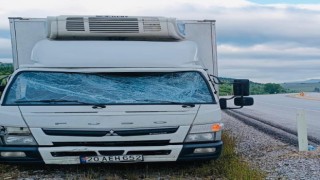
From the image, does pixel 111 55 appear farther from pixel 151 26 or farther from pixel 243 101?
pixel 243 101

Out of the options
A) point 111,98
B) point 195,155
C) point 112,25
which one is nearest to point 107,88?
point 111,98

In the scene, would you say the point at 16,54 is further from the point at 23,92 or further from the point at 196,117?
the point at 196,117

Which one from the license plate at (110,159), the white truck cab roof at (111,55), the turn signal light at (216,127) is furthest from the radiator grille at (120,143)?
the white truck cab roof at (111,55)

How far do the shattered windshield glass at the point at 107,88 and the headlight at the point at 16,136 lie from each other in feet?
1.45

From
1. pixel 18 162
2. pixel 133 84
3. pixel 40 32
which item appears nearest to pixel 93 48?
pixel 133 84

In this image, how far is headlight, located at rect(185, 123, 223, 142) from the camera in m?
7.54

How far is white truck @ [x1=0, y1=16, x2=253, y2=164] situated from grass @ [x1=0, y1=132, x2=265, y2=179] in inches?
16.6

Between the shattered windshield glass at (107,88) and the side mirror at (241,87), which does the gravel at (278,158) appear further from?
the shattered windshield glass at (107,88)

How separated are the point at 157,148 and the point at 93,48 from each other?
7.07 ft

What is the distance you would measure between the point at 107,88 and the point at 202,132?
5.58 feet

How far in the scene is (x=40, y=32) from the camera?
9.47 metres

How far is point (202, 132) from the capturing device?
7598 mm

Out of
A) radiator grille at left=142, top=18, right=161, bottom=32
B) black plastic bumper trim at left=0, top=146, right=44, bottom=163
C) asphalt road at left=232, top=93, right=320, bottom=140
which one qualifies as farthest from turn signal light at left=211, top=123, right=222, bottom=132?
asphalt road at left=232, top=93, right=320, bottom=140

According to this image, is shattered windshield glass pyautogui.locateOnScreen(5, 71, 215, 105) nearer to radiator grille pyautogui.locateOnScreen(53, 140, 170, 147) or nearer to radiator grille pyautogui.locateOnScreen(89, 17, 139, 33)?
radiator grille pyautogui.locateOnScreen(53, 140, 170, 147)
